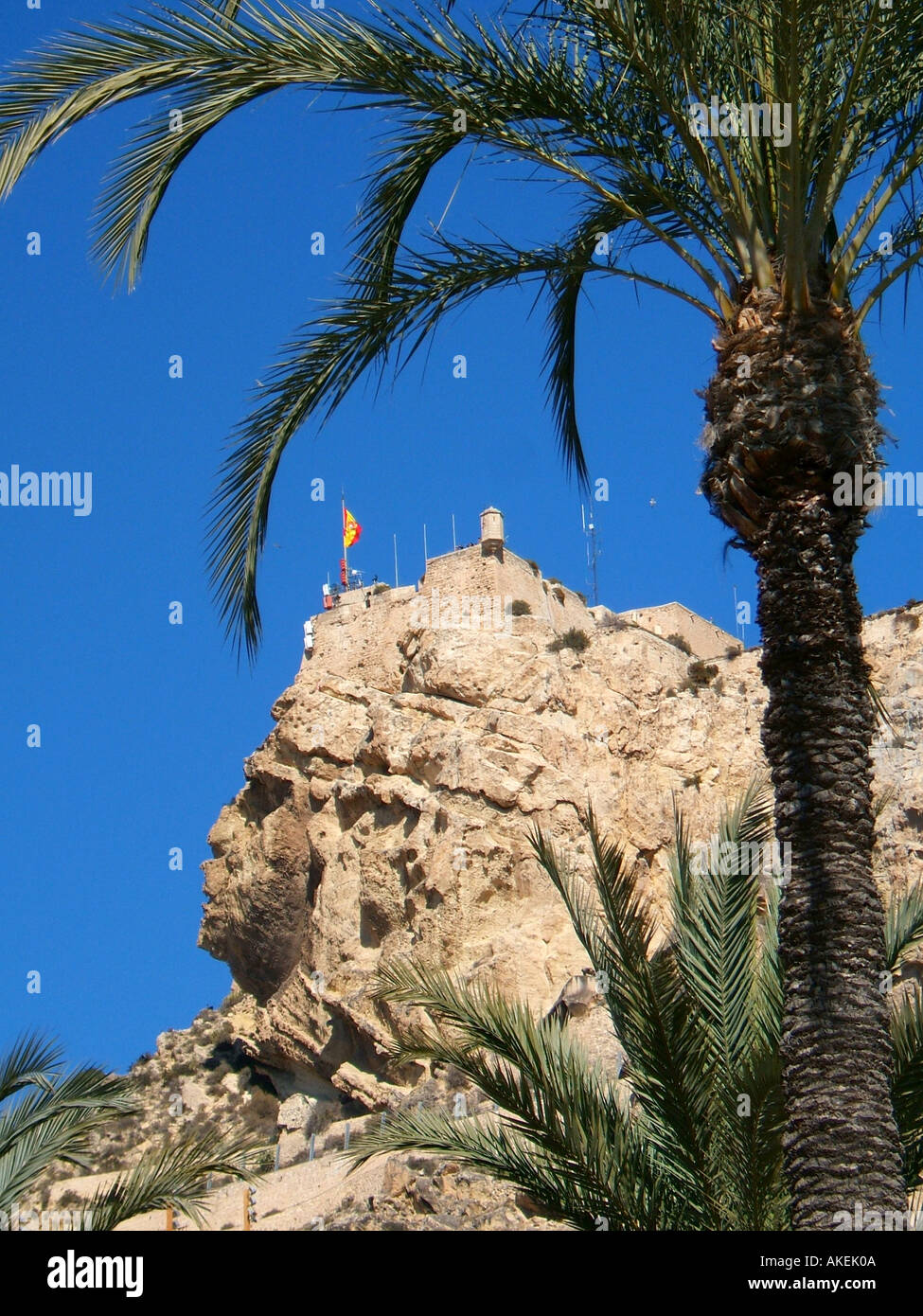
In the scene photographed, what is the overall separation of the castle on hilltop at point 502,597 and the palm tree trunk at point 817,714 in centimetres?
2540

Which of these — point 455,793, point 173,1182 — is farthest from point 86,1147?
point 455,793

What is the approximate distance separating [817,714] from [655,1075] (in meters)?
1.97

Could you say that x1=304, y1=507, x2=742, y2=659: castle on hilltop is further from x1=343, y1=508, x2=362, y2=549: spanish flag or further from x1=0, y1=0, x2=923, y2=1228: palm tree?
x1=0, y1=0, x2=923, y2=1228: palm tree

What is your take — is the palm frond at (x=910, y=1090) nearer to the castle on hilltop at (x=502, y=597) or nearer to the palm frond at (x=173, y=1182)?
the palm frond at (x=173, y=1182)

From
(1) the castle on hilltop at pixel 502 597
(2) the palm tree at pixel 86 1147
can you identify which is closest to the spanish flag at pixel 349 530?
(1) the castle on hilltop at pixel 502 597

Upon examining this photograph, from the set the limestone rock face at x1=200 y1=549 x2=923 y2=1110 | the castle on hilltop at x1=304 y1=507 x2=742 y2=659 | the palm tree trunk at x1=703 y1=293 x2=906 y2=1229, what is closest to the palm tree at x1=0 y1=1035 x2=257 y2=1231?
the palm tree trunk at x1=703 y1=293 x2=906 y2=1229

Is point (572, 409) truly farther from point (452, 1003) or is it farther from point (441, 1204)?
point (441, 1204)

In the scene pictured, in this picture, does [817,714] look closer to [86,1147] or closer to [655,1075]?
[655,1075]

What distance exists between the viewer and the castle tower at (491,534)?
32.6m

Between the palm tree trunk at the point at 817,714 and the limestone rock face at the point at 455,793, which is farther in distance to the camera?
the limestone rock face at the point at 455,793

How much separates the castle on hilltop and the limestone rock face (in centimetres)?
8

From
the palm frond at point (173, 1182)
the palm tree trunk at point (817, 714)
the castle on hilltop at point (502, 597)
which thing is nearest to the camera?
the palm tree trunk at point (817, 714)
